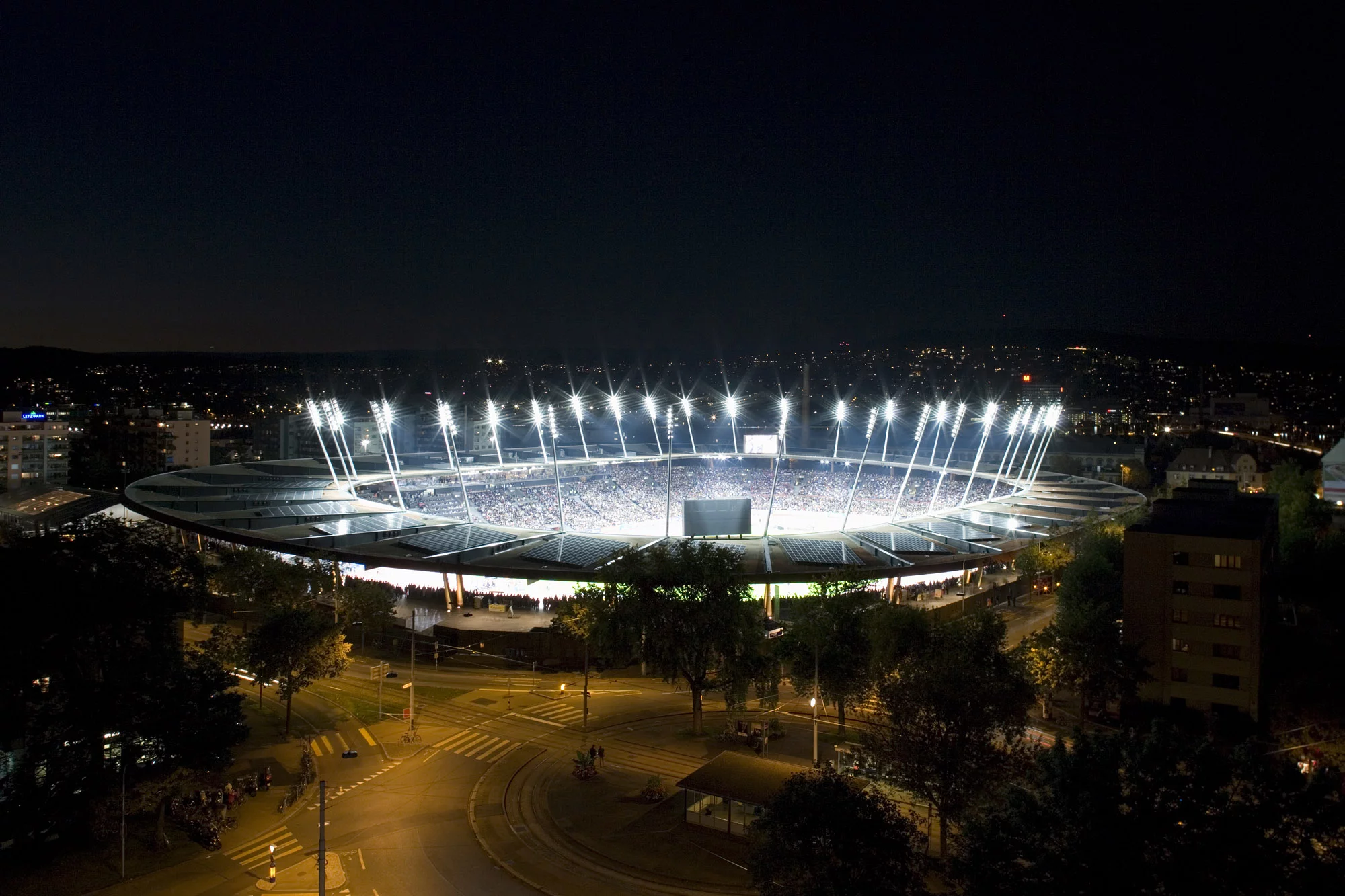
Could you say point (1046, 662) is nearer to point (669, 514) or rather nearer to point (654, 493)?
point (669, 514)

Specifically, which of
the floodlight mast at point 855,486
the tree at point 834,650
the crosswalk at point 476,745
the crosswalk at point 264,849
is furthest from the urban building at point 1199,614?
the crosswalk at point 264,849

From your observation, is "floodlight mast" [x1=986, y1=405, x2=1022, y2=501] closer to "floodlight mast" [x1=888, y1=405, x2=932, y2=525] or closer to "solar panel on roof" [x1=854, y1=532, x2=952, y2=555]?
"floodlight mast" [x1=888, y1=405, x2=932, y2=525]

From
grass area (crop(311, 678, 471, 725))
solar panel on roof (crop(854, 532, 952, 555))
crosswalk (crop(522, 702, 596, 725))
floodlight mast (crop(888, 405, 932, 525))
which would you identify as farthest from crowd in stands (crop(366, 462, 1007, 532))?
crosswalk (crop(522, 702, 596, 725))

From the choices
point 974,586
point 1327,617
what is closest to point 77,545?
point 974,586

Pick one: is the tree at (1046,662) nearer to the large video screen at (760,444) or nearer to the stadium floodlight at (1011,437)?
the stadium floodlight at (1011,437)

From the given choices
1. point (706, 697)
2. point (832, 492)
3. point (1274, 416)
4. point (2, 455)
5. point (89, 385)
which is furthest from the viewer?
point (89, 385)

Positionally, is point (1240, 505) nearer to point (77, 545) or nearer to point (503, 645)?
point (503, 645)

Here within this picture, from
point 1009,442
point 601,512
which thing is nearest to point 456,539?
point 601,512
